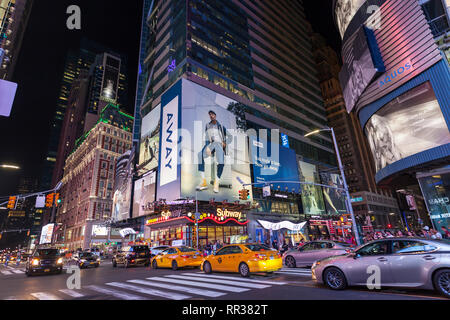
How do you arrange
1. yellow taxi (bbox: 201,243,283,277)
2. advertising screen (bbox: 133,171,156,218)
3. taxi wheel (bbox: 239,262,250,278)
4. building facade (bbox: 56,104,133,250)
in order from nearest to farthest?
yellow taxi (bbox: 201,243,283,277) → taxi wheel (bbox: 239,262,250,278) → advertising screen (bbox: 133,171,156,218) → building facade (bbox: 56,104,133,250)

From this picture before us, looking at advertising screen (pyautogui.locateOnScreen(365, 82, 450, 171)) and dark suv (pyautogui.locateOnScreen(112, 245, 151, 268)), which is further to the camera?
advertising screen (pyautogui.locateOnScreen(365, 82, 450, 171))

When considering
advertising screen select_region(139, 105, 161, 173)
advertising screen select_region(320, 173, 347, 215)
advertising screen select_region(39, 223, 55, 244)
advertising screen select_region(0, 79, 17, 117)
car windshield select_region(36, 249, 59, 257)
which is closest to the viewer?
advertising screen select_region(0, 79, 17, 117)

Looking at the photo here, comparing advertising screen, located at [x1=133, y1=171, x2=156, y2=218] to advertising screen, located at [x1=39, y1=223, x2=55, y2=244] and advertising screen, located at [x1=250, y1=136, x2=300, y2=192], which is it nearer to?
advertising screen, located at [x1=250, y1=136, x2=300, y2=192]

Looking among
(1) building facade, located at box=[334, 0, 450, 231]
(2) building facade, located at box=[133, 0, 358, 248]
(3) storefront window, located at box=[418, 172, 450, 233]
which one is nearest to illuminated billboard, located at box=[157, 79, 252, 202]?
(2) building facade, located at box=[133, 0, 358, 248]

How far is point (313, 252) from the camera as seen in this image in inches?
536

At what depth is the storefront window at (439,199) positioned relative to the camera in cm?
2673

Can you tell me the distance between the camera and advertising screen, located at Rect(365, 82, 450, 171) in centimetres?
2656

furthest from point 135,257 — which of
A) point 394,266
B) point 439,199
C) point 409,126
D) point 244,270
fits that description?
point 409,126

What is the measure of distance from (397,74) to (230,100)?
2698 centimetres

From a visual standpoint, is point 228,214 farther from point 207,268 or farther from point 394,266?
point 394,266

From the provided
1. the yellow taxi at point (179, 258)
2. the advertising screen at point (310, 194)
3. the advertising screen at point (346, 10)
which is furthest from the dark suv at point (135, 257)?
the advertising screen at point (346, 10)

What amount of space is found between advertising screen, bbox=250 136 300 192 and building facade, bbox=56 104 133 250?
4804cm

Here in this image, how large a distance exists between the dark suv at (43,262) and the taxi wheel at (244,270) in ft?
42.6

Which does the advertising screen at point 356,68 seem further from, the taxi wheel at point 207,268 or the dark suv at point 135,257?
the dark suv at point 135,257
